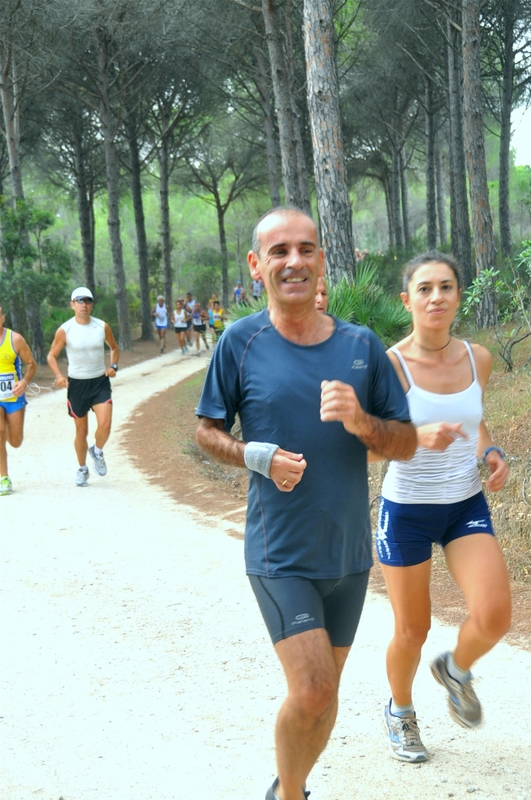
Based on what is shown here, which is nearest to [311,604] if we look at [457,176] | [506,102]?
[457,176]

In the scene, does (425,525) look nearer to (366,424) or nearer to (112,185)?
(366,424)

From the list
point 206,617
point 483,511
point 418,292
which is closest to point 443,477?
point 483,511

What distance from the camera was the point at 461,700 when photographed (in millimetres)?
3604

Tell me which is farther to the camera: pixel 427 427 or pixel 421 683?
pixel 421 683

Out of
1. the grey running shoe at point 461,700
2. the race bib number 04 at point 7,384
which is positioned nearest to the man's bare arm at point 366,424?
the grey running shoe at point 461,700

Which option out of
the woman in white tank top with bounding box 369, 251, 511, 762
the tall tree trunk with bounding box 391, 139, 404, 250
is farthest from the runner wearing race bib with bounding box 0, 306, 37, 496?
Result: the tall tree trunk with bounding box 391, 139, 404, 250

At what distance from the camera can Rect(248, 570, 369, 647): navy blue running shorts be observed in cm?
282

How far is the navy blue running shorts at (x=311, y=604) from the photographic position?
2816mm

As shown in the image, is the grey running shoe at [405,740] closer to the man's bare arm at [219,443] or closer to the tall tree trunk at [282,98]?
the man's bare arm at [219,443]

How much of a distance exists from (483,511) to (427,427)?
63cm

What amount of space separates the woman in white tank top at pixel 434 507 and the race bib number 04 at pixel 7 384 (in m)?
6.90

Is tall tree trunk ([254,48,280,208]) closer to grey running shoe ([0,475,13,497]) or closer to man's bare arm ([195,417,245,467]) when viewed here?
grey running shoe ([0,475,13,497])

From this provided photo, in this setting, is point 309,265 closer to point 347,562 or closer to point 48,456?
point 347,562

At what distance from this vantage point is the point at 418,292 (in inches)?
150
